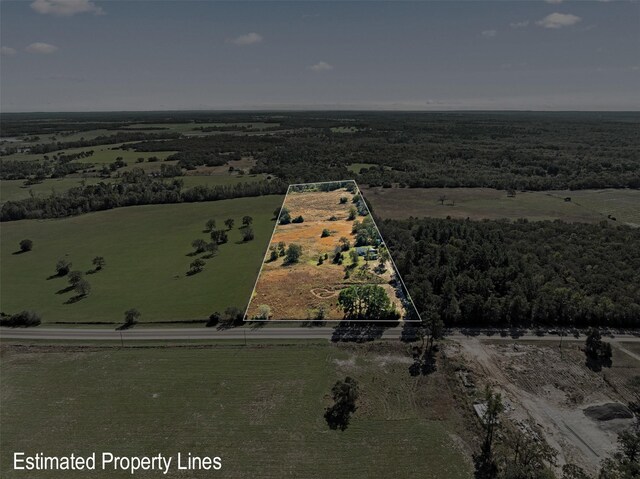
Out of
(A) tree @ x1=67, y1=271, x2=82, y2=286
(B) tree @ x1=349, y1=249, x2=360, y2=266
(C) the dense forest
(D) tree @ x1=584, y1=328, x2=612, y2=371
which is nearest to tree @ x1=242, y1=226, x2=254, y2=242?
(C) the dense forest

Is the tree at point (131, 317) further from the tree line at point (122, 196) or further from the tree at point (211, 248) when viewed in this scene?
the tree line at point (122, 196)

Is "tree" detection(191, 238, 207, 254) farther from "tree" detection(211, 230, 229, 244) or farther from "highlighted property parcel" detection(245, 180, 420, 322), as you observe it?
"highlighted property parcel" detection(245, 180, 420, 322)

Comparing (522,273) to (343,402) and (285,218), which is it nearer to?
(343,402)

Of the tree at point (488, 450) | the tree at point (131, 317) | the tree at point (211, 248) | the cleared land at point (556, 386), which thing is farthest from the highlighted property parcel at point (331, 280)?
the tree at point (211, 248)

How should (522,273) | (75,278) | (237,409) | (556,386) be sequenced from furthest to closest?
(75,278) < (522,273) < (556,386) < (237,409)

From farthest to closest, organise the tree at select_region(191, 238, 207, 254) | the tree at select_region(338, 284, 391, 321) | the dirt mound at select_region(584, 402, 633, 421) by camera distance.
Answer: the tree at select_region(191, 238, 207, 254) < the tree at select_region(338, 284, 391, 321) < the dirt mound at select_region(584, 402, 633, 421)

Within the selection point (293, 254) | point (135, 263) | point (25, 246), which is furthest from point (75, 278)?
point (293, 254)
